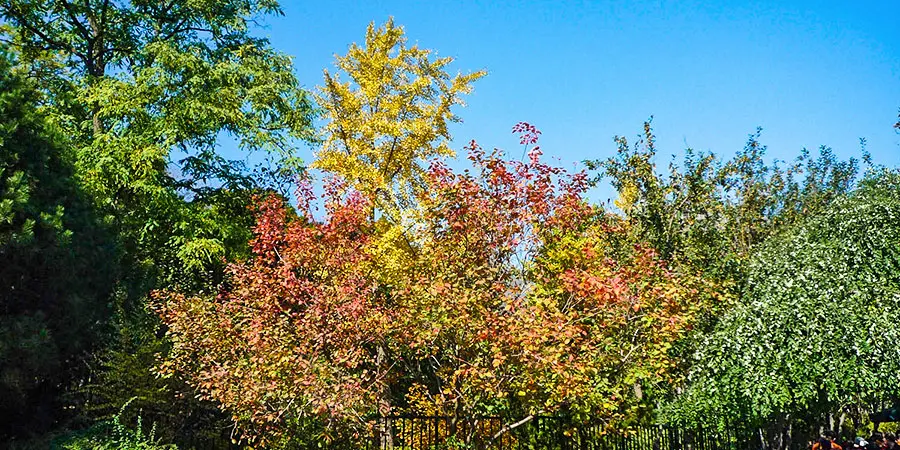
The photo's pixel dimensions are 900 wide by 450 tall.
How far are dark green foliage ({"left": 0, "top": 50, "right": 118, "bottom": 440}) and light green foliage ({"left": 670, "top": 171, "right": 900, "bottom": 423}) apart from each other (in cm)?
887

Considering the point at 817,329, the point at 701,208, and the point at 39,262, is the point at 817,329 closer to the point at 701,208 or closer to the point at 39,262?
the point at 701,208

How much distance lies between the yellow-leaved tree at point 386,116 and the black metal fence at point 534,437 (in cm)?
569

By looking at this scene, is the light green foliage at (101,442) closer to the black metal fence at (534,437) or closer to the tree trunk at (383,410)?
the tree trunk at (383,410)

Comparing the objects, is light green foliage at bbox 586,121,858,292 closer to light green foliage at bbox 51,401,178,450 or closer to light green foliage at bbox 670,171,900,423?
light green foliage at bbox 670,171,900,423

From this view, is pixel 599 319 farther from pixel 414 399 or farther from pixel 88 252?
pixel 88 252

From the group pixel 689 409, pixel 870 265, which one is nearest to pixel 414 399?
pixel 689 409

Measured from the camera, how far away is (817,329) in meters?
9.37

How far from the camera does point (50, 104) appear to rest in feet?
46.0

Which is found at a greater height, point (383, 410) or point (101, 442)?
point (383, 410)

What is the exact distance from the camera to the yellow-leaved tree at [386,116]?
1574 centimetres

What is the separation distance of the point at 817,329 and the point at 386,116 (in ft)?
33.7

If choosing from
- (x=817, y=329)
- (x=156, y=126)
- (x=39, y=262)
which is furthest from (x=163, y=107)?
(x=817, y=329)

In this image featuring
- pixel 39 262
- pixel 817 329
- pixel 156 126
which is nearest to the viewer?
pixel 39 262

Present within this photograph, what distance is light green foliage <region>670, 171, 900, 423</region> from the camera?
914 centimetres
